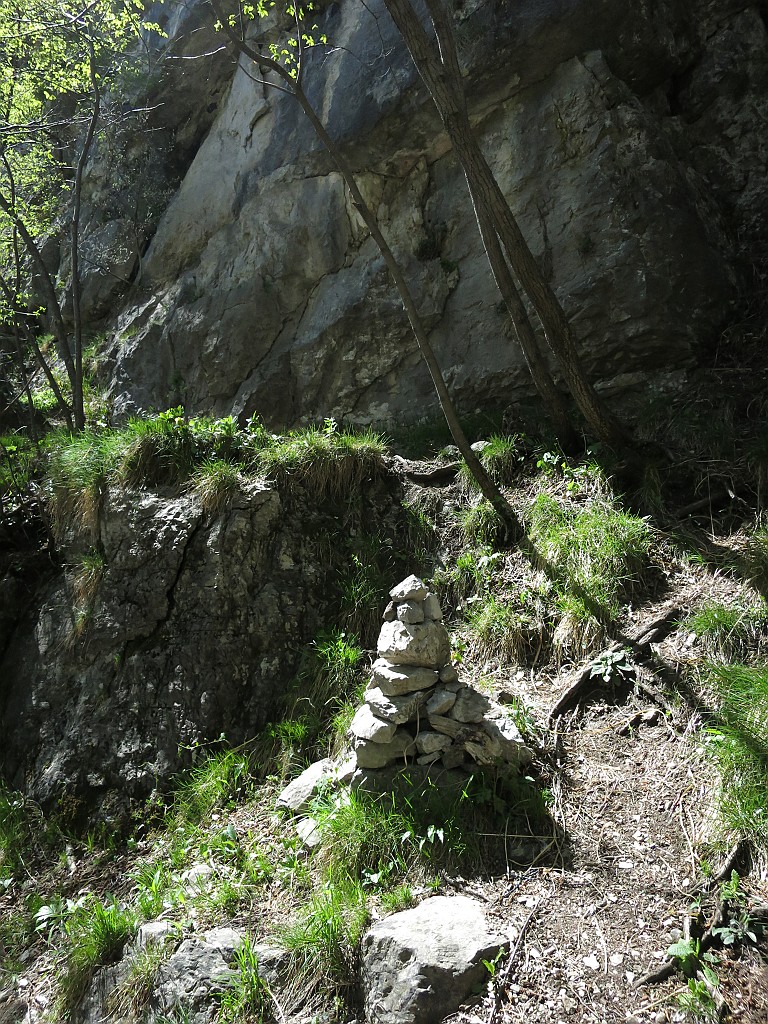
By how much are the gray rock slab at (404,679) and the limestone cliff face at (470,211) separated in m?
4.00

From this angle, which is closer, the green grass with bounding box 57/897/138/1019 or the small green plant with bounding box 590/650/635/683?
the green grass with bounding box 57/897/138/1019

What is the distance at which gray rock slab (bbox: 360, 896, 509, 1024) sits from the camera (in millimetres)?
2518

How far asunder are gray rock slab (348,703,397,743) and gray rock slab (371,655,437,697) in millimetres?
151

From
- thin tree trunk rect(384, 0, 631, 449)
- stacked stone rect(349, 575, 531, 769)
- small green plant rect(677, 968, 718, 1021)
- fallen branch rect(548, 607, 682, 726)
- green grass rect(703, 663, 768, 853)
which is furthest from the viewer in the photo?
thin tree trunk rect(384, 0, 631, 449)

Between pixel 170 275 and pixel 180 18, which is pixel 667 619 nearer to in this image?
pixel 170 275

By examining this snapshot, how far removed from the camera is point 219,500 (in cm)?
517

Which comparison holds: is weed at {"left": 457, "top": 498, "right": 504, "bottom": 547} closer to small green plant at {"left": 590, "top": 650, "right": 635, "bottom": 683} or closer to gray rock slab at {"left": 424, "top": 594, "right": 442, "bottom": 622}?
small green plant at {"left": 590, "top": 650, "right": 635, "bottom": 683}

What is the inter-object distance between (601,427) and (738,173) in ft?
12.8

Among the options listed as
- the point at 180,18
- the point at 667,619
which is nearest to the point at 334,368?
the point at 667,619

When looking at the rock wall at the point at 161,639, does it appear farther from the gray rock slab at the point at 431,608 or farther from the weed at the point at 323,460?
the gray rock slab at the point at 431,608

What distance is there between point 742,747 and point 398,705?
1618 mm

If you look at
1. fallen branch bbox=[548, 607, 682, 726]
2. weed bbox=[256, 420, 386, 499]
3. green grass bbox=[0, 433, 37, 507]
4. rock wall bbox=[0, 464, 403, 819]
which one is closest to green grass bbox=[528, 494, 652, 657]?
fallen branch bbox=[548, 607, 682, 726]

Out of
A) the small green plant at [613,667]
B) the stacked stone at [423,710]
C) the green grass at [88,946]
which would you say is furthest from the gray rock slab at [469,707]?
the green grass at [88,946]

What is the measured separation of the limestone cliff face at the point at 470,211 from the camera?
255 inches
